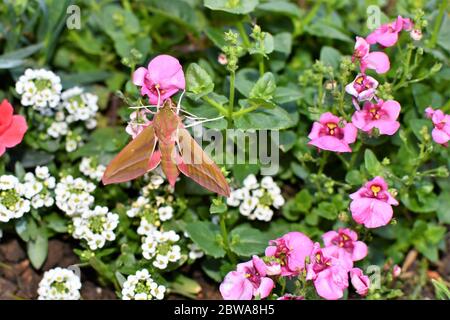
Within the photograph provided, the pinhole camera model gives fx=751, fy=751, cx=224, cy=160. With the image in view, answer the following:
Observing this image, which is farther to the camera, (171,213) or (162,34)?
(162,34)

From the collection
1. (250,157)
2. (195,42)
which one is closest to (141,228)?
(250,157)

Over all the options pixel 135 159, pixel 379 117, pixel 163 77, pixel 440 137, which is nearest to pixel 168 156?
pixel 135 159

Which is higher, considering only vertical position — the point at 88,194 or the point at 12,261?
the point at 88,194

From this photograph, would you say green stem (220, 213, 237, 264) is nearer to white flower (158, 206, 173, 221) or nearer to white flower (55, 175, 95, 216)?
white flower (158, 206, 173, 221)

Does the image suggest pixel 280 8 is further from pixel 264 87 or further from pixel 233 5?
pixel 264 87

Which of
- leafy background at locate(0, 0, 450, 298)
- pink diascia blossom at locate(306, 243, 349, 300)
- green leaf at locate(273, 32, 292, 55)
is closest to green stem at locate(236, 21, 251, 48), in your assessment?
leafy background at locate(0, 0, 450, 298)
